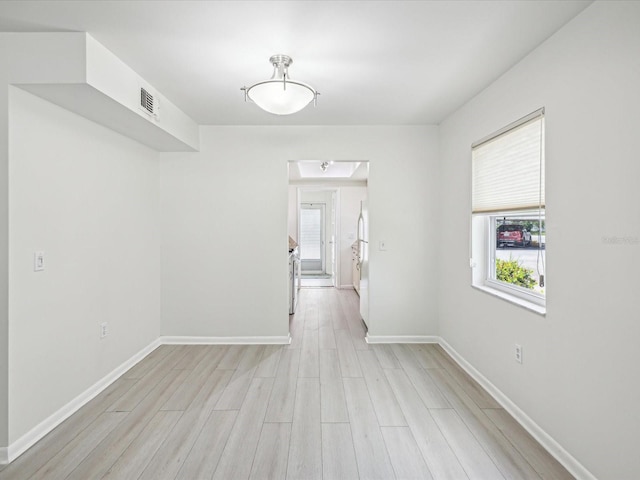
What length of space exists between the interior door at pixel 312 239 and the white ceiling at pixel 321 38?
7289 mm

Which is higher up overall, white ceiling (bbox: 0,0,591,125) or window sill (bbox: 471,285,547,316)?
white ceiling (bbox: 0,0,591,125)

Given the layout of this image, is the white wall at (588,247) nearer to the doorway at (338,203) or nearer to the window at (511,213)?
the window at (511,213)

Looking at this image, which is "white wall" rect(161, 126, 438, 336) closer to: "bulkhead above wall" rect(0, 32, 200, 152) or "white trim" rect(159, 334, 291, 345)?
"white trim" rect(159, 334, 291, 345)

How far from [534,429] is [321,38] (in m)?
2.76

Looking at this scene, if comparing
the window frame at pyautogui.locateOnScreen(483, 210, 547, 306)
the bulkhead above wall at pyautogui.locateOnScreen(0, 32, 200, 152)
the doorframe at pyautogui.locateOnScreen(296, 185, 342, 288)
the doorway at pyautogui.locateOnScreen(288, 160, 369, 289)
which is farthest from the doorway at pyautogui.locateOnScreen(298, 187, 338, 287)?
the bulkhead above wall at pyautogui.locateOnScreen(0, 32, 200, 152)

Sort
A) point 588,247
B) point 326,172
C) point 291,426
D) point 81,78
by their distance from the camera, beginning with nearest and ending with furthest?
point 588,247 → point 81,78 → point 291,426 → point 326,172

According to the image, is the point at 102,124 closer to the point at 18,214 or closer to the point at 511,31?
the point at 18,214

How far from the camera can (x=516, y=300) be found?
2.43m

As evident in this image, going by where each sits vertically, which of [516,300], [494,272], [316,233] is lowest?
[516,300]

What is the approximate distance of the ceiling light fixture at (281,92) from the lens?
220 cm

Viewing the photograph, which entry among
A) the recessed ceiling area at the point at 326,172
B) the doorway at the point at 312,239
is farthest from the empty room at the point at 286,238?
the doorway at the point at 312,239

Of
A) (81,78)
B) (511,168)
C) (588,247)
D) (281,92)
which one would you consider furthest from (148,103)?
(588,247)

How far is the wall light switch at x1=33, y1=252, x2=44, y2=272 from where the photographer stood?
214 centimetres

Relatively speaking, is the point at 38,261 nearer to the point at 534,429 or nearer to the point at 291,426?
the point at 291,426
